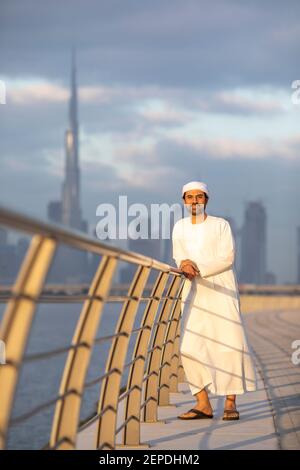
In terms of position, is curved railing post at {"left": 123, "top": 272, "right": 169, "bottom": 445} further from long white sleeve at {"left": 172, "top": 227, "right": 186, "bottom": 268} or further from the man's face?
the man's face

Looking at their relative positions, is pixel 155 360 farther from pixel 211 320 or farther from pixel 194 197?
pixel 194 197

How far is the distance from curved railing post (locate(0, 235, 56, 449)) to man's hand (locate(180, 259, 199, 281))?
13.8 feet

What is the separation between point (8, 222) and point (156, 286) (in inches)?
189

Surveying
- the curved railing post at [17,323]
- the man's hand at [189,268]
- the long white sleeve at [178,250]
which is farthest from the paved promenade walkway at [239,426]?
the curved railing post at [17,323]

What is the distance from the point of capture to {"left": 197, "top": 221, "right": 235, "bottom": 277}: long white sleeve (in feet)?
25.5

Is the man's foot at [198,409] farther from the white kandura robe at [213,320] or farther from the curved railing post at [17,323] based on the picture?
the curved railing post at [17,323]

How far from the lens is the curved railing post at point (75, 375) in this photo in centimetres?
450

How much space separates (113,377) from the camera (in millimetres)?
5879

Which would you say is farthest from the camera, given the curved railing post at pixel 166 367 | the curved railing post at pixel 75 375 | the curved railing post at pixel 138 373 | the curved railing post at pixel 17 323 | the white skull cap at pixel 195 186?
the curved railing post at pixel 166 367

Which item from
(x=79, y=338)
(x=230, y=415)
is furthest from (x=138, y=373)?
(x=79, y=338)

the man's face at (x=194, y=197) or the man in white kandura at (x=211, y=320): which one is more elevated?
the man's face at (x=194, y=197)

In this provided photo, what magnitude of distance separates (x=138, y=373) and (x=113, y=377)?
1.09 m
